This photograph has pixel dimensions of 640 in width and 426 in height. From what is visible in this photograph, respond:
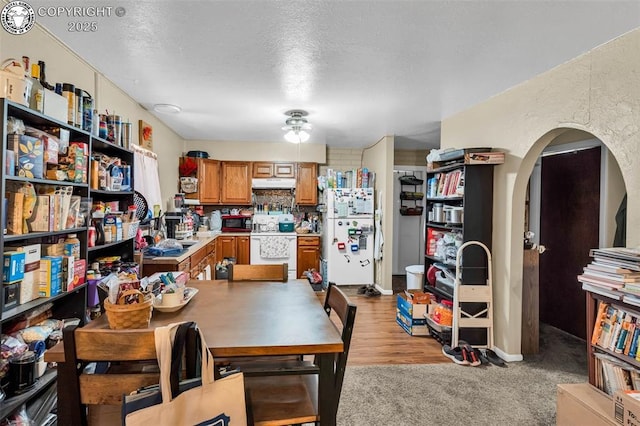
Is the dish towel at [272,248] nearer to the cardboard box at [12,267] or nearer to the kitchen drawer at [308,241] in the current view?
the kitchen drawer at [308,241]

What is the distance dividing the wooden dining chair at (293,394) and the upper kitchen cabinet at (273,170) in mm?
4521

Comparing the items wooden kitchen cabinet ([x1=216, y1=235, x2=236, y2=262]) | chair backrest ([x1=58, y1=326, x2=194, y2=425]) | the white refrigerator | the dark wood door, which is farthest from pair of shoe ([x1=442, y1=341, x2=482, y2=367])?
wooden kitchen cabinet ([x1=216, y1=235, x2=236, y2=262])

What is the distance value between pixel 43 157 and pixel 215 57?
4.23 ft

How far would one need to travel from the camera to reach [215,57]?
2523mm

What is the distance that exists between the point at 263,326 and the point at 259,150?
490cm

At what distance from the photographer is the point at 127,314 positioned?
127cm

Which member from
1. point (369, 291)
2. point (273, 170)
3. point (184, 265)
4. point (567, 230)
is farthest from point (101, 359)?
point (273, 170)

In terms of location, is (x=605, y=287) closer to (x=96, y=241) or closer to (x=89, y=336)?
(x=89, y=336)

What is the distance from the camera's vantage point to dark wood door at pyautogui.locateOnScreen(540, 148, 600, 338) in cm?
355

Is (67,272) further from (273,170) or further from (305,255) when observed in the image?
(273,170)

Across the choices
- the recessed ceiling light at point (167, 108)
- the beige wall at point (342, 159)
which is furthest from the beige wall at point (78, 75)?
Answer: the beige wall at point (342, 159)

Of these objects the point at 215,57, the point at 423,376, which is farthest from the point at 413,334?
the point at 215,57

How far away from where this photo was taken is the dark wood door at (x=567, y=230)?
3.55 m

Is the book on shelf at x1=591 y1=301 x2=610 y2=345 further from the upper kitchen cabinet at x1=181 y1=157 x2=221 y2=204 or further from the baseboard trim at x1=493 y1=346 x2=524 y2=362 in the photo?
the upper kitchen cabinet at x1=181 y1=157 x2=221 y2=204
